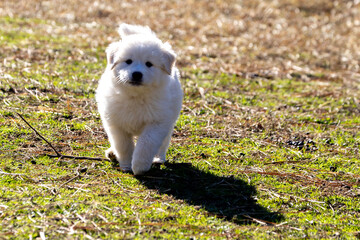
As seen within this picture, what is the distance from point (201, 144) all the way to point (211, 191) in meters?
1.39

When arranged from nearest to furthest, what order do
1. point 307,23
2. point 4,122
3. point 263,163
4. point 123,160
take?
point 123,160, point 263,163, point 4,122, point 307,23

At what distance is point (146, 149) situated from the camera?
4.88m

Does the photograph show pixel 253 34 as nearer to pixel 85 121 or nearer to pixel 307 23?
pixel 307 23

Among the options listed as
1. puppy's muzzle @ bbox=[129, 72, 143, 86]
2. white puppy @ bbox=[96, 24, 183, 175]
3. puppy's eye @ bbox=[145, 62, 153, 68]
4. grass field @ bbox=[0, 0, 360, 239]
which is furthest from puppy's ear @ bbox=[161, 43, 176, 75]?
grass field @ bbox=[0, 0, 360, 239]

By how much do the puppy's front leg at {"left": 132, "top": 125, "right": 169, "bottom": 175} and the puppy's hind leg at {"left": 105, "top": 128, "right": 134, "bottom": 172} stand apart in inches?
9.4

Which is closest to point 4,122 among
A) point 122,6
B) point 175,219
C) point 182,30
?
Result: point 175,219

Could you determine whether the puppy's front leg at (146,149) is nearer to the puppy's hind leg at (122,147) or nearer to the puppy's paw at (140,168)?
the puppy's paw at (140,168)

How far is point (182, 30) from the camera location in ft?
46.2

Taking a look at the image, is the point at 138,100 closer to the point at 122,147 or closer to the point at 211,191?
the point at 122,147

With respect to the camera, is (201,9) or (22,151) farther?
(201,9)

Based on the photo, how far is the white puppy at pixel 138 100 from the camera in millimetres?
4910

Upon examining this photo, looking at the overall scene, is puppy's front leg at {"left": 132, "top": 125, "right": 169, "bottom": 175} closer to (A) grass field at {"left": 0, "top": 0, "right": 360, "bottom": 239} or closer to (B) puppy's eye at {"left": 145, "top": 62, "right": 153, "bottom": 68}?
(A) grass field at {"left": 0, "top": 0, "right": 360, "bottom": 239}

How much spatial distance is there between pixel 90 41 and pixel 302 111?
5.50 metres

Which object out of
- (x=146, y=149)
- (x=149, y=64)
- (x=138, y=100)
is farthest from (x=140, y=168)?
(x=149, y=64)
